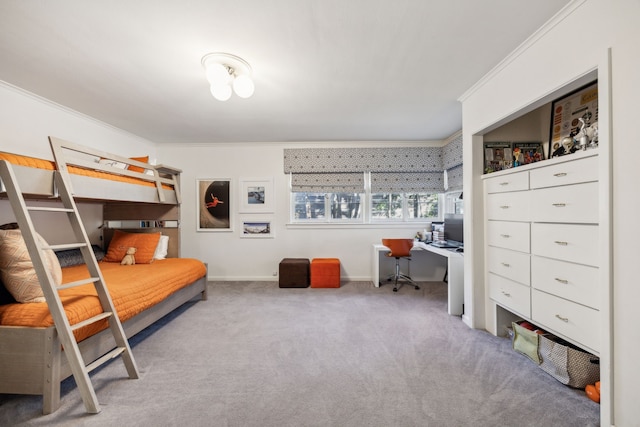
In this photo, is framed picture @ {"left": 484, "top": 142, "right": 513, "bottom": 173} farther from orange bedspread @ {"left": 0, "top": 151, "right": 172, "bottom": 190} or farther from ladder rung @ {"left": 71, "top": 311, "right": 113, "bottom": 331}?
orange bedspread @ {"left": 0, "top": 151, "right": 172, "bottom": 190}

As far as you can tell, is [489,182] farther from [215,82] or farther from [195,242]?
[195,242]

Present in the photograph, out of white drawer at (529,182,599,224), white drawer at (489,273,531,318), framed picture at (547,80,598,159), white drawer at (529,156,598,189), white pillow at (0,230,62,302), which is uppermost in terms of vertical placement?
framed picture at (547,80,598,159)

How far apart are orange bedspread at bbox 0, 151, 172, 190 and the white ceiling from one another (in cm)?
83

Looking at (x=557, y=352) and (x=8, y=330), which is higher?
(x=8, y=330)

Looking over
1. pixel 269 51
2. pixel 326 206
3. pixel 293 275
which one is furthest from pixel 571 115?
pixel 293 275

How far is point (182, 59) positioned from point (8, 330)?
7.10 ft

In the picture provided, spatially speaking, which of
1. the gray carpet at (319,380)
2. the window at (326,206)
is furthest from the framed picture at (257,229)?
the gray carpet at (319,380)

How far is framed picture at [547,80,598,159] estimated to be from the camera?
6.45 feet

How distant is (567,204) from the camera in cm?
169

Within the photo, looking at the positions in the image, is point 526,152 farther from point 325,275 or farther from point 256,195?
point 256,195

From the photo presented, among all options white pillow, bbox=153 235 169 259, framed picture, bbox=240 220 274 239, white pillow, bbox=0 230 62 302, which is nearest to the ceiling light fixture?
white pillow, bbox=0 230 62 302

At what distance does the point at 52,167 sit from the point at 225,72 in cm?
164

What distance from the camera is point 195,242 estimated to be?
4.59 m

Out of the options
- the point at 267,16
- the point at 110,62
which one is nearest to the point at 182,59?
the point at 110,62
